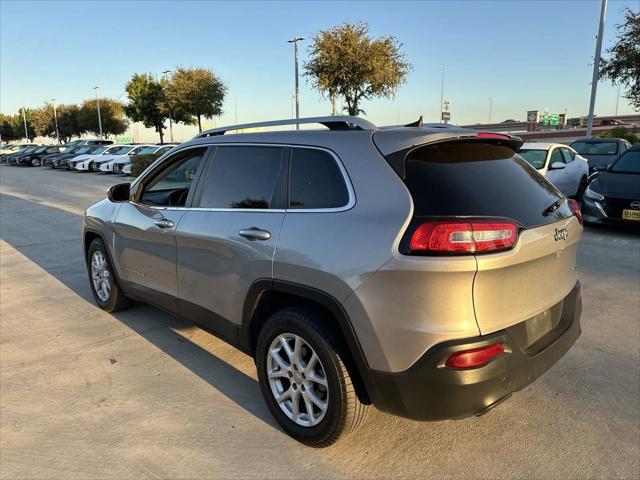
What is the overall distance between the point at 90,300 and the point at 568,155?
430 inches

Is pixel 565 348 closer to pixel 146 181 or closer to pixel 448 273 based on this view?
pixel 448 273

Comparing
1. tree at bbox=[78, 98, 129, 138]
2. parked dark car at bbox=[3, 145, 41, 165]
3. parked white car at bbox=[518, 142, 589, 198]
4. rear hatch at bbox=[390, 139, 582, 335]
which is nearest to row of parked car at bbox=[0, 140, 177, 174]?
parked dark car at bbox=[3, 145, 41, 165]

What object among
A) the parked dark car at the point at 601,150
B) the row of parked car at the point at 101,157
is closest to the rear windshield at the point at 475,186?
the parked dark car at the point at 601,150

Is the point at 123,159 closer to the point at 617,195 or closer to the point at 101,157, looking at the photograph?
the point at 101,157

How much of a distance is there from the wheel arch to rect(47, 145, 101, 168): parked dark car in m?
31.1

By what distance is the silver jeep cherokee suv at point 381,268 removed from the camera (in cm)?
220

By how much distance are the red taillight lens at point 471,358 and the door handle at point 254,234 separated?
1.19 metres

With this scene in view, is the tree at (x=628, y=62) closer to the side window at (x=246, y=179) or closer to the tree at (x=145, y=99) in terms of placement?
the side window at (x=246, y=179)

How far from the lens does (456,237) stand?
217 centimetres

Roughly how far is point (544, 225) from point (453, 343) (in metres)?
0.86

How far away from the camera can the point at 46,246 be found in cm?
813

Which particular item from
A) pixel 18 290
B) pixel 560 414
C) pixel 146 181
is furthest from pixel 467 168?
pixel 18 290

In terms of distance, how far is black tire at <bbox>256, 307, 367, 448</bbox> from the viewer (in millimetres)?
2473

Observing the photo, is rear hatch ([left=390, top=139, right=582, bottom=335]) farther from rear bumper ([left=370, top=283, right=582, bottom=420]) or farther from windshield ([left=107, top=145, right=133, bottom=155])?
windshield ([left=107, top=145, right=133, bottom=155])
